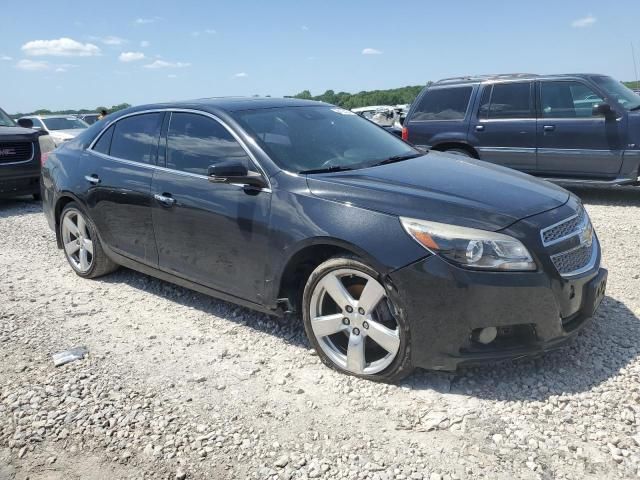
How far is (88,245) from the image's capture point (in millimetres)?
5207

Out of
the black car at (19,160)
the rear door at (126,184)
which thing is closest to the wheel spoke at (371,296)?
the rear door at (126,184)

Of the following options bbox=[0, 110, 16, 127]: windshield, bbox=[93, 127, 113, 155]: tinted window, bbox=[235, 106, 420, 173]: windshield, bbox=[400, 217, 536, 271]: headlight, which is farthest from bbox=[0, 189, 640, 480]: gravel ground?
bbox=[0, 110, 16, 127]: windshield

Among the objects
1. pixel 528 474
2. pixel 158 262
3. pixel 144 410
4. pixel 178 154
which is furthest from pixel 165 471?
pixel 178 154

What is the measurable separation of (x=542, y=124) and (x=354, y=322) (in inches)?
246

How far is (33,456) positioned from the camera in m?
2.81

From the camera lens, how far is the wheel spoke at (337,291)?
3.27 meters

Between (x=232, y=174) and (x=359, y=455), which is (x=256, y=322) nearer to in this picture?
(x=232, y=174)

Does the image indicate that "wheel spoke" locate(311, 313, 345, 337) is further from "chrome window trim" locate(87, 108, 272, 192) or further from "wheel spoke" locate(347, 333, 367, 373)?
"chrome window trim" locate(87, 108, 272, 192)

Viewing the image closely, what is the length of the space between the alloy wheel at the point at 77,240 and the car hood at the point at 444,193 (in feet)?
8.81

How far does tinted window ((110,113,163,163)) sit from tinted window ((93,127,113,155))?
0.06 m

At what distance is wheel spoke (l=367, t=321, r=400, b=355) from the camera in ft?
10.3

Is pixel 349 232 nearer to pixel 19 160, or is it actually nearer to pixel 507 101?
pixel 507 101

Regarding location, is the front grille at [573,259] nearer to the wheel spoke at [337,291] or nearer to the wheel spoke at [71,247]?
the wheel spoke at [337,291]

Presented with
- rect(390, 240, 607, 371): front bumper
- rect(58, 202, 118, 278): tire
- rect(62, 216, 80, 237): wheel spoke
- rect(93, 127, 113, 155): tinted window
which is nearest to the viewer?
rect(390, 240, 607, 371): front bumper
